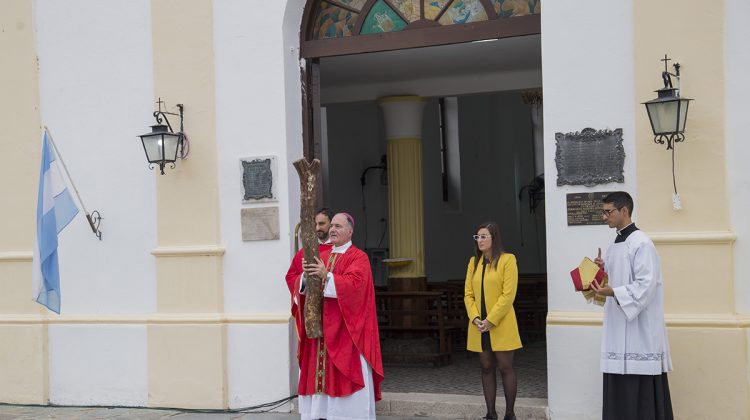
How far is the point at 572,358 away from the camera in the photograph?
315 inches

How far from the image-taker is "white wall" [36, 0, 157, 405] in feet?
31.6

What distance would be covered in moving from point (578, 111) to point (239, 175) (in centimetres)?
329

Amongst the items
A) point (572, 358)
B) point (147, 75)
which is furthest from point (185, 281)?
point (572, 358)

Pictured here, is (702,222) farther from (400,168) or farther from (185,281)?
(400,168)

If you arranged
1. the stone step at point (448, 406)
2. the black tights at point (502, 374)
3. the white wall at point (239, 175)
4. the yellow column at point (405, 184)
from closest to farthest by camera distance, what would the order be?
the black tights at point (502, 374)
the stone step at point (448, 406)
the white wall at point (239, 175)
the yellow column at point (405, 184)

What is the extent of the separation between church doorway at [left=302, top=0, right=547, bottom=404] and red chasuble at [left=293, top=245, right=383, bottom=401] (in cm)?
183

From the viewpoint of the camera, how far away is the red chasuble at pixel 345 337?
7.60 metres

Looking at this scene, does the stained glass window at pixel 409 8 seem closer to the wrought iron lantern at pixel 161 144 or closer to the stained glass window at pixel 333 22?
the stained glass window at pixel 333 22

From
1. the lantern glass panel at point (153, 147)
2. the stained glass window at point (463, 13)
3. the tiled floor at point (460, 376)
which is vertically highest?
Answer: the stained glass window at point (463, 13)

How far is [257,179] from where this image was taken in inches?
360

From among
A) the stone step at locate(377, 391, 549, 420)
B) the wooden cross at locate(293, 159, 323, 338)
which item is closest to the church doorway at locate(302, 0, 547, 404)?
the stone step at locate(377, 391, 549, 420)

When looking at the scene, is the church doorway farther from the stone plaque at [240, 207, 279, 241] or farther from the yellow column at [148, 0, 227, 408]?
the yellow column at [148, 0, 227, 408]

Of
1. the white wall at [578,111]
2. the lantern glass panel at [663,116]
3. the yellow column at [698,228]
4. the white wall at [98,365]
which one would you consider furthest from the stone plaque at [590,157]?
the white wall at [98,365]

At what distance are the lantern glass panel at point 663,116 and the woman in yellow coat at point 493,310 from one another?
153 cm
